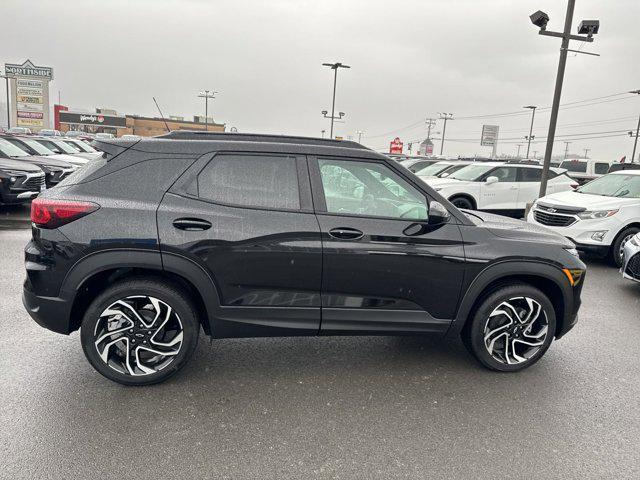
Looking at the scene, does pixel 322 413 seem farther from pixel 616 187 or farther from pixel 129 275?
Answer: pixel 616 187

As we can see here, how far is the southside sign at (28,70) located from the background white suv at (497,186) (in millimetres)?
49072

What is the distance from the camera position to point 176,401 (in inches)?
120

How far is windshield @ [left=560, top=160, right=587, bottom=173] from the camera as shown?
67.3ft

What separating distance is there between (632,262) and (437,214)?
4310 millimetres

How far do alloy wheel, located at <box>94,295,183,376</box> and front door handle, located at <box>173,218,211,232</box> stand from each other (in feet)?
1.78

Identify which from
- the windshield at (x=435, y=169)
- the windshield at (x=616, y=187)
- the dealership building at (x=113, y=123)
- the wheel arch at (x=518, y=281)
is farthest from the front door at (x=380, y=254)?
the dealership building at (x=113, y=123)

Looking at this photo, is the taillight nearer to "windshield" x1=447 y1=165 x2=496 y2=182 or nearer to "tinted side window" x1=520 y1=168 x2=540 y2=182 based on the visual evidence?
"windshield" x1=447 y1=165 x2=496 y2=182

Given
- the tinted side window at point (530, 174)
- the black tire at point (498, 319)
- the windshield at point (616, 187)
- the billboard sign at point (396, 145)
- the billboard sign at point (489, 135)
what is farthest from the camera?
the billboard sign at point (489, 135)

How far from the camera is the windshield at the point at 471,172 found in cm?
1195

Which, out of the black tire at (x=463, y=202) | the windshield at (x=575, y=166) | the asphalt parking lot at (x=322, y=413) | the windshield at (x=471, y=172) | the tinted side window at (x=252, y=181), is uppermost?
the windshield at (x=575, y=166)

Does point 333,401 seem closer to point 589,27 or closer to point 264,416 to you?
point 264,416

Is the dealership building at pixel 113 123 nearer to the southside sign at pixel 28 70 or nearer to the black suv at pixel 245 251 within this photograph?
the southside sign at pixel 28 70

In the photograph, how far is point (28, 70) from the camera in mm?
46344

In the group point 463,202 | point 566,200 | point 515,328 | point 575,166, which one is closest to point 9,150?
point 463,202
